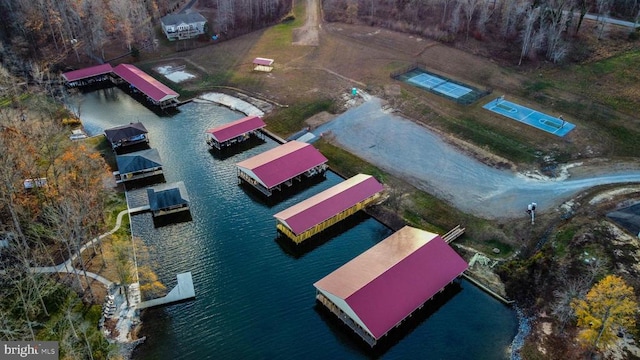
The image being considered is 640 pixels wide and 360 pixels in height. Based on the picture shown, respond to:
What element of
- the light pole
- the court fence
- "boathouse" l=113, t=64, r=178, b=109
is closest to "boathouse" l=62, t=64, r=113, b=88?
"boathouse" l=113, t=64, r=178, b=109

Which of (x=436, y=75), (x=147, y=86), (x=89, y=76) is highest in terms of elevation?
(x=436, y=75)

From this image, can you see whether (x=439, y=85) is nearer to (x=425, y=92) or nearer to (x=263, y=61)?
(x=425, y=92)

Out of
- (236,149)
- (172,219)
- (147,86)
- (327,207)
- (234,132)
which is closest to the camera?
(327,207)

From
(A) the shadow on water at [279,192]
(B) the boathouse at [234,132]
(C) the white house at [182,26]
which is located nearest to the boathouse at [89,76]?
(C) the white house at [182,26]

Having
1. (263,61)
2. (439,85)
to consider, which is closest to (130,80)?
(263,61)

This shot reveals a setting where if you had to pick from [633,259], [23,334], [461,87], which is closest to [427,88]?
[461,87]

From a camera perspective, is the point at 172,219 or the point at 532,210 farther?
the point at 172,219

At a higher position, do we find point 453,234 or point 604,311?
point 604,311
